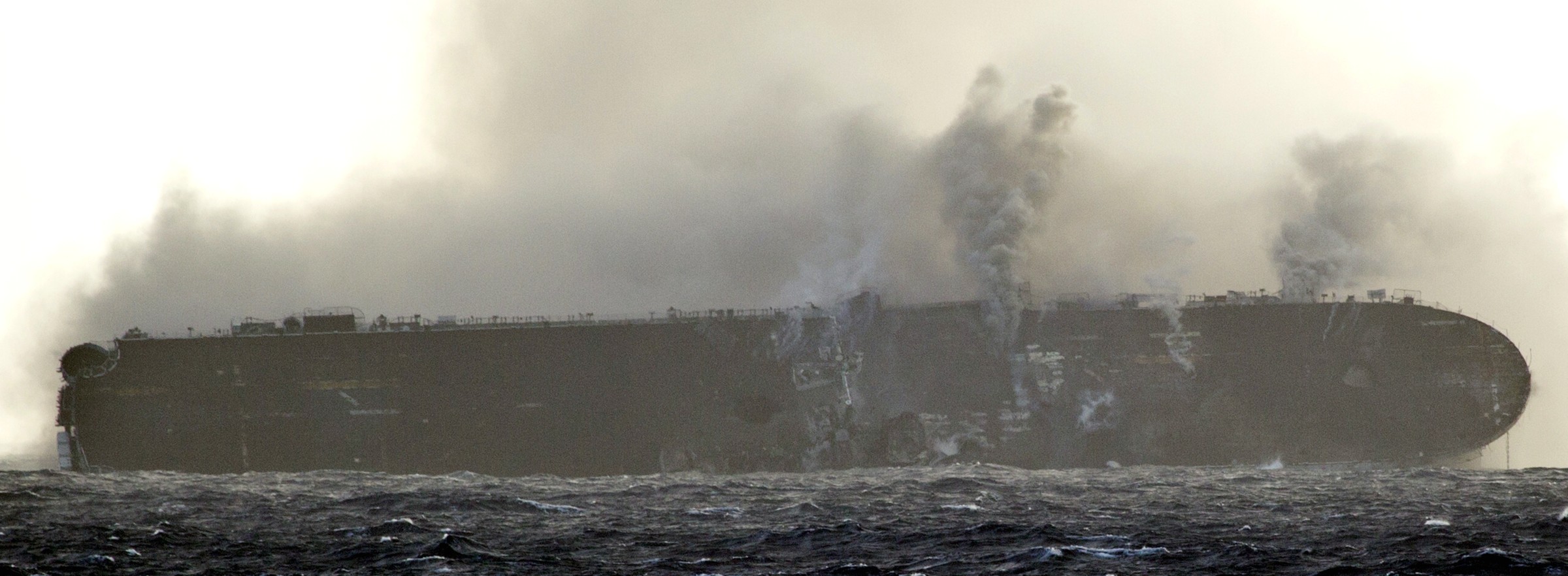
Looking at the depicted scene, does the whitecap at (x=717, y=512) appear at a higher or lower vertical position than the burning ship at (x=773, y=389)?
lower

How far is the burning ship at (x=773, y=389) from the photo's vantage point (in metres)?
107

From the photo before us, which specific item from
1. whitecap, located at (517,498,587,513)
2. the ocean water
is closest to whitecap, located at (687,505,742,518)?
the ocean water

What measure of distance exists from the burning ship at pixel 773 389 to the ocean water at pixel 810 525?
914 centimetres

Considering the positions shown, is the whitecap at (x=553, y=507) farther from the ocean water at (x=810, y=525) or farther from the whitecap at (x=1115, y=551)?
the whitecap at (x=1115, y=551)

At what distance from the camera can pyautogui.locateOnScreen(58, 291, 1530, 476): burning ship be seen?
106812mm

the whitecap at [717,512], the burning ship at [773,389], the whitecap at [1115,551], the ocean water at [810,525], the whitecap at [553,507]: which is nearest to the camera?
the ocean water at [810,525]

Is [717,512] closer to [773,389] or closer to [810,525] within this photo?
[810,525]

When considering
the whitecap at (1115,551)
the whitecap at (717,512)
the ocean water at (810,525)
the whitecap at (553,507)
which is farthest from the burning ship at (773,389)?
the whitecap at (1115,551)

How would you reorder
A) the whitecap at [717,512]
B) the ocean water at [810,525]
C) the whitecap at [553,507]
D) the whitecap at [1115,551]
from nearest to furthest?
the ocean water at [810,525] < the whitecap at [1115,551] < the whitecap at [717,512] < the whitecap at [553,507]

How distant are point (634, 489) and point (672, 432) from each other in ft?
60.4

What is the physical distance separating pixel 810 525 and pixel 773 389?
38.1m

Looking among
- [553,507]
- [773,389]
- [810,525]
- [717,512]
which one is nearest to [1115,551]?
[810,525]

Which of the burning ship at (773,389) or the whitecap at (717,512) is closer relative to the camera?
the whitecap at (717,512)

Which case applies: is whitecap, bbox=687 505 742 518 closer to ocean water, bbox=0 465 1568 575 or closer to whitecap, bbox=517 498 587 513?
ocean water, bbox=0 465 1568 575
